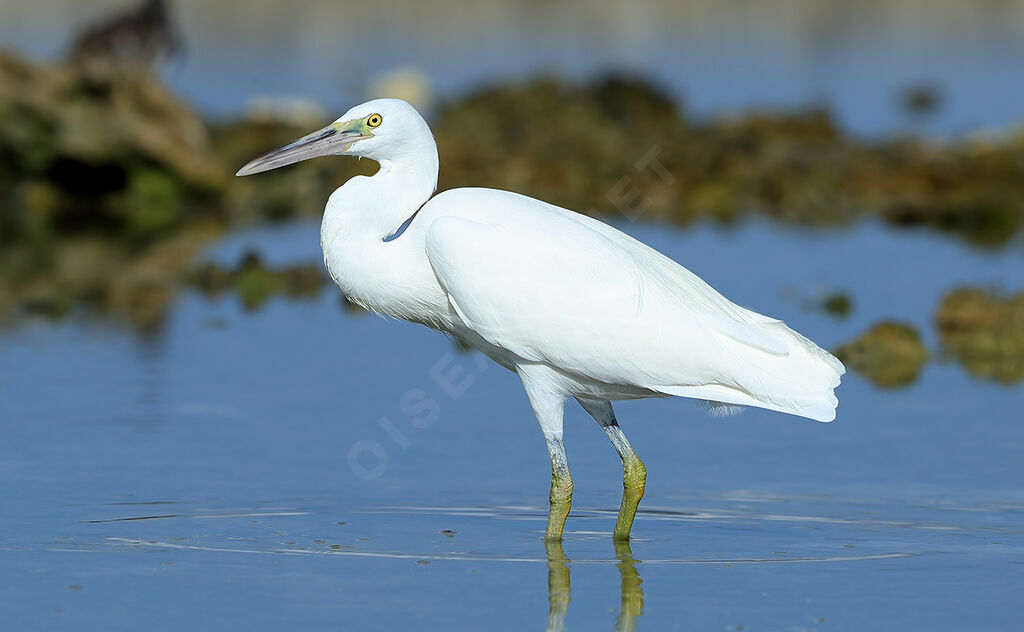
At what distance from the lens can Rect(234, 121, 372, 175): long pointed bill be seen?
7656mm

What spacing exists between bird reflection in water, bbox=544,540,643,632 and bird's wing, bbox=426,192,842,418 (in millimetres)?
741

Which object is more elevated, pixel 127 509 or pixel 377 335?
pixel 377 335

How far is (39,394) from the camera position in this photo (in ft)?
33.5

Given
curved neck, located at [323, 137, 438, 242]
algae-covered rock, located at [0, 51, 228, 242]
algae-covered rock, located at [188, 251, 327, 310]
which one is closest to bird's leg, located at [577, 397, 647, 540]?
curved neck, located at [323, 137, 438, 242]

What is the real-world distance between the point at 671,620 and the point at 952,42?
48.7m

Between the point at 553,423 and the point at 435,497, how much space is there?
0.83 meters

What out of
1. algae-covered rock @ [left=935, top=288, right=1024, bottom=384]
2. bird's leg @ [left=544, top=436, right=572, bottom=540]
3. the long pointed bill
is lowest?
bird's leg @ [left=544, top=436, right=572, bottom=540]

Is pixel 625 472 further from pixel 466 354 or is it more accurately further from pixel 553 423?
pixel 466 354

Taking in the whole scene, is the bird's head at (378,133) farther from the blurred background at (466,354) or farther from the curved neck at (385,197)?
the blurred background at (466,354)

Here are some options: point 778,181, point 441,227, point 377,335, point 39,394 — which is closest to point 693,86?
point 778,181

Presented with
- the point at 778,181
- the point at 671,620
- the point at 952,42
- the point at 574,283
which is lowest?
the point at 671,620

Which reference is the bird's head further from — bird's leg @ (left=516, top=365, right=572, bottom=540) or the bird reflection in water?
the bird reflection in water

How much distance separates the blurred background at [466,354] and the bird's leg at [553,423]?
0.17 m

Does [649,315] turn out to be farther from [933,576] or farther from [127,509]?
[127,509]
